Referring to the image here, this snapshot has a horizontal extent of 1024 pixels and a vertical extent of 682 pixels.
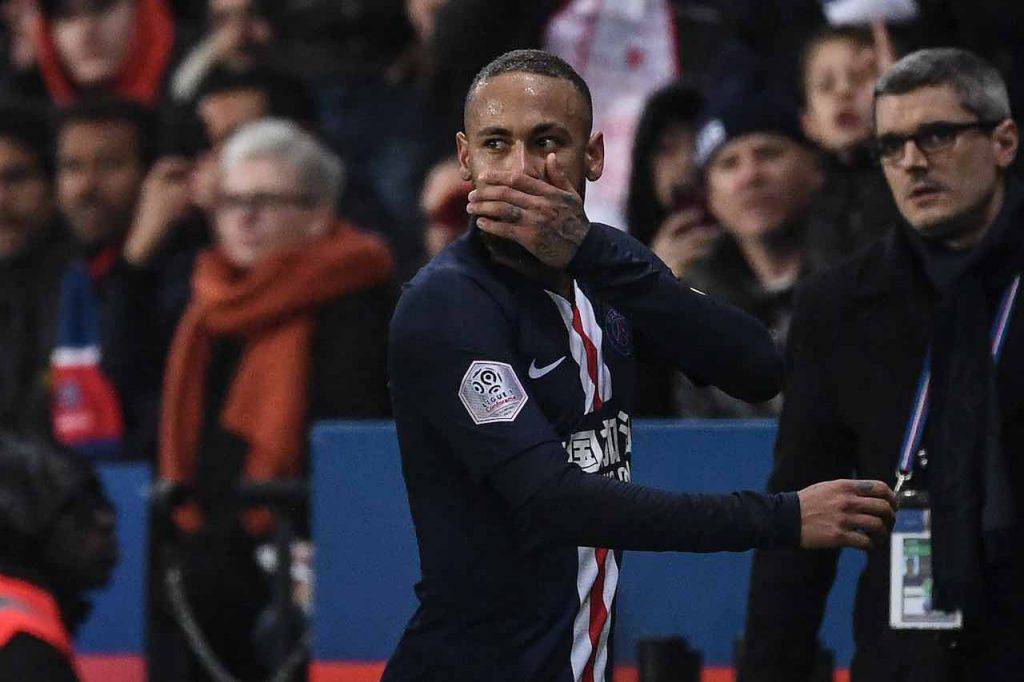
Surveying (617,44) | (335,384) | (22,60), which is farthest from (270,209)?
(22,60)

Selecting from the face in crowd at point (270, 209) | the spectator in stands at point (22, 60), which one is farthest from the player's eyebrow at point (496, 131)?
the spectator in stands at point (22, 60)

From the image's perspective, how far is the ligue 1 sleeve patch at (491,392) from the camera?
3245 mm

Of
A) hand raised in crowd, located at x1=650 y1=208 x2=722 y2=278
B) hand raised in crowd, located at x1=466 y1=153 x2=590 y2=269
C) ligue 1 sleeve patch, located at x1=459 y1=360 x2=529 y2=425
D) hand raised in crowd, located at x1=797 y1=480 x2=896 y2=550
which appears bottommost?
hand raised in crowd, located at x1=797 y1=480 x2=896 y2=550

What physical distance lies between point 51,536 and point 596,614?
1750 millimetres

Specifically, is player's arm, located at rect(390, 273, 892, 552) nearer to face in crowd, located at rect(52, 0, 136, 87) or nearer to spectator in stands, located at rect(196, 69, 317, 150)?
spectator in stands, located at rect(196, 69, 317, 150)

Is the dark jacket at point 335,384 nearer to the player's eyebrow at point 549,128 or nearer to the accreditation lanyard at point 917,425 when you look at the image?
the accreditation lanyard at point 917,425

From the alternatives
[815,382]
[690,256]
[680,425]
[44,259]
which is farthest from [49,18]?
[815,382]

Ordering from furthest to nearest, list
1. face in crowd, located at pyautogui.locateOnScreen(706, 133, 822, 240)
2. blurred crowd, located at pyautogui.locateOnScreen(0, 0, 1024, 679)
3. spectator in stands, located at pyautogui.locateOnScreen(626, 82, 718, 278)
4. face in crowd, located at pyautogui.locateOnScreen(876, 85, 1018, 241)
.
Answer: spectator in stands, located at pyautogui.locateOnScreen(626, 82, 718, 278)
blurred crowd, located at pyautogui.locateOnScreen(0, 0, 1024, 679)
face in crowd, located at pyautogui.locateOnScreen(706, 133, 822, 240)
face in crowd, located at pyautogui.locateOnScreen(876, 85, 1018, 241)

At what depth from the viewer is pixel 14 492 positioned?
15.2 ft

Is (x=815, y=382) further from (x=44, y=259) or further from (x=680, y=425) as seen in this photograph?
(x=44, y=259)

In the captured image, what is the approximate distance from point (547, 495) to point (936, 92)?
164 cm

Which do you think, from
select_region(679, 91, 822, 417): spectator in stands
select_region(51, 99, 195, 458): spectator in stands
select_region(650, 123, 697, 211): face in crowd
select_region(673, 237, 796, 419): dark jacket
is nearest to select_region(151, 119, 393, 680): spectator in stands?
select_region(51, 99, 195, 458): spectator in stands

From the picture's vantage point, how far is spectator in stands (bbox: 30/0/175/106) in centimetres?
872

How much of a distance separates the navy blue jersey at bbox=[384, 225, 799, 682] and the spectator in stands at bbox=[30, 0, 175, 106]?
558cm
